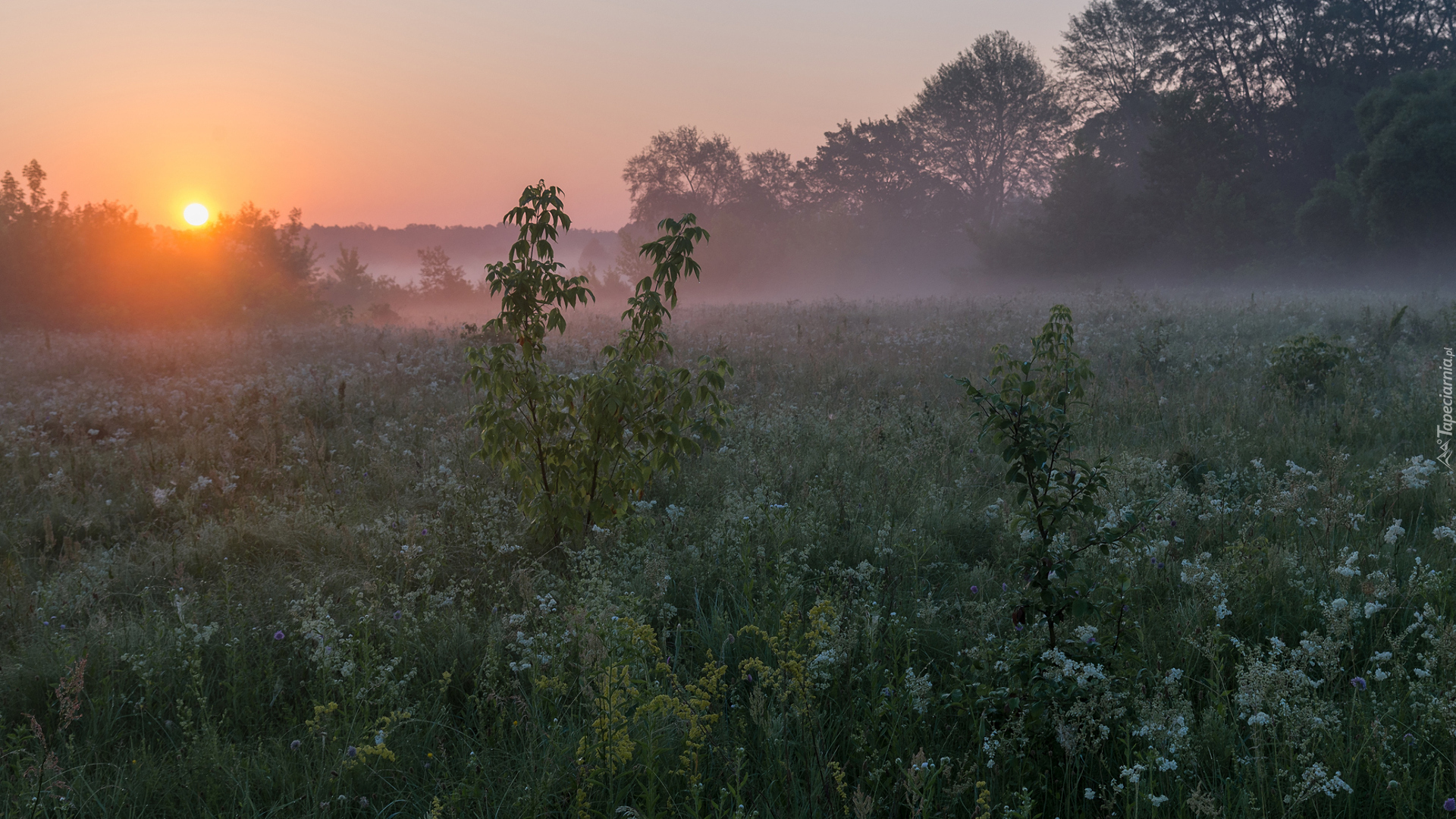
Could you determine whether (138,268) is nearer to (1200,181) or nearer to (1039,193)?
(1200,181)

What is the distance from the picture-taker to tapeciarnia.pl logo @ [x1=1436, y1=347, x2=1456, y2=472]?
17.6ft

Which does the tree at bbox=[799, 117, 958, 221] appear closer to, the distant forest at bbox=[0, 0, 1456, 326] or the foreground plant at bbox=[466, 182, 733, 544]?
the distant forest at bbox=[0, 0, 1456, 326]

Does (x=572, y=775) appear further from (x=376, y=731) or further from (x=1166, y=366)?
(x=1166, y=366)

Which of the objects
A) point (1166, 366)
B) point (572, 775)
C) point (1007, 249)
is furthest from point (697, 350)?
point (1007, 249)

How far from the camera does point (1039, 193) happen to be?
47031 mm

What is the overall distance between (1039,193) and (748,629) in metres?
50.5

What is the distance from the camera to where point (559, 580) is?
3.88 metres

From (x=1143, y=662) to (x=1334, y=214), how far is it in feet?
121

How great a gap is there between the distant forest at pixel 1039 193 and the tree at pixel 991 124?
0.37ft

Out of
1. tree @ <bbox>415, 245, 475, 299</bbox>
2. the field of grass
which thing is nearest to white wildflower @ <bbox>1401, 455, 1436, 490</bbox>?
the field of grass

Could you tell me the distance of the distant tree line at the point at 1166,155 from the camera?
27.8m

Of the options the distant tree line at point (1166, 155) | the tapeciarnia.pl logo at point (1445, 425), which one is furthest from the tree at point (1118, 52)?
the tapeciarnia.pl logo at point (1445, 425)

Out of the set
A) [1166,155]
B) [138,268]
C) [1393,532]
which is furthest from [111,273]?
[1166,155]

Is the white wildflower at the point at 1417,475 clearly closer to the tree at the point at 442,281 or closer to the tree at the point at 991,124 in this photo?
the tree at the point at 991,124
